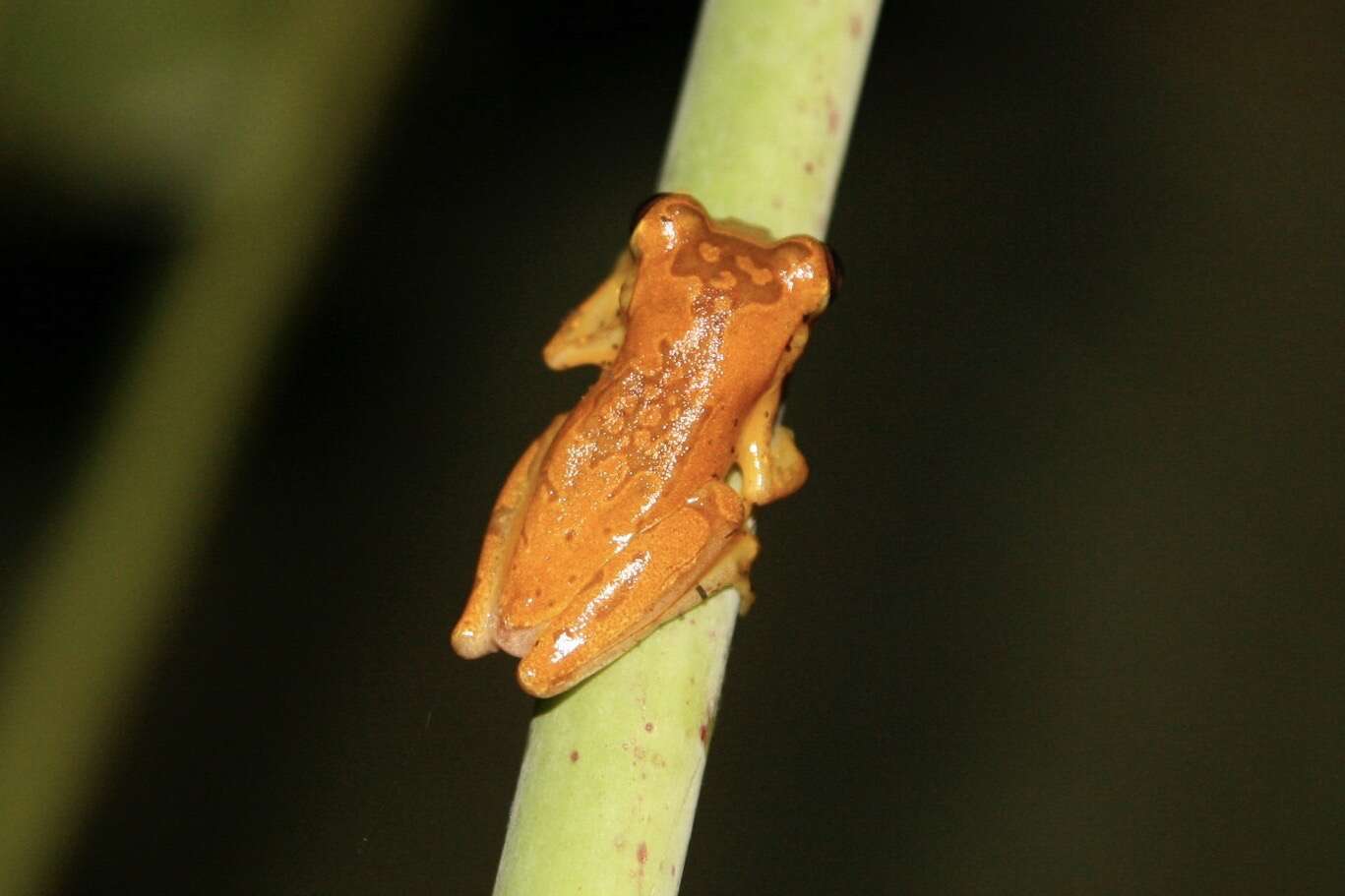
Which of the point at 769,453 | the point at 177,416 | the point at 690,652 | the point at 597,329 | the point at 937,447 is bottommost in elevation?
the point at 690,652

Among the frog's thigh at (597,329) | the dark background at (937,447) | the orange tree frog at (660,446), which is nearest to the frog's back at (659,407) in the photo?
the orange tree frog at (660,446)

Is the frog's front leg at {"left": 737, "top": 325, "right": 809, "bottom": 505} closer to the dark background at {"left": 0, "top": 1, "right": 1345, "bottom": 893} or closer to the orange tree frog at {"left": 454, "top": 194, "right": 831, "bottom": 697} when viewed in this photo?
the orange tree frog at {"left": 454, "top": 194, "right": 831, "bottom": 697}

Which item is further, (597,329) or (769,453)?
(597,329)

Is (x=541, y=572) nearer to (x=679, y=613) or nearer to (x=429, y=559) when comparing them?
(x=679, y=613)

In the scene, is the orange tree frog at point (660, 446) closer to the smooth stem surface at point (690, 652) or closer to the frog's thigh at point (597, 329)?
the frog's thigh at point (597, 329)

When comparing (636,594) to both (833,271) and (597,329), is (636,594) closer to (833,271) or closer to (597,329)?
(833,271)

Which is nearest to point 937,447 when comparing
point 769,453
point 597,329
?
point 597,329
